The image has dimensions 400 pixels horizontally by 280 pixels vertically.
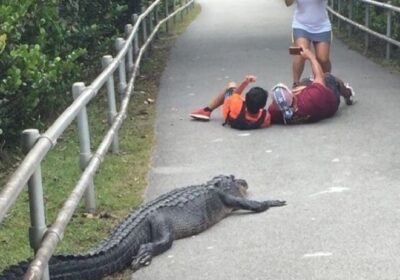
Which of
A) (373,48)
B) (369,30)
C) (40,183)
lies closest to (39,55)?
(40,183)

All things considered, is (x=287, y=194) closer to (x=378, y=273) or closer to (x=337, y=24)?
(x=378, y=273)

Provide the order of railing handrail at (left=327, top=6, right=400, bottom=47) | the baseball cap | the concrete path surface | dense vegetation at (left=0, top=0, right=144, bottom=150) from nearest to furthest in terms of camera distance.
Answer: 1. the concrete path surface
2. dense vegetation at (left=0, top=0, right=144, bottom=150)
3. the baseball cap
4. railing handrail at (left=327, top=6, right=400, bottom=47)

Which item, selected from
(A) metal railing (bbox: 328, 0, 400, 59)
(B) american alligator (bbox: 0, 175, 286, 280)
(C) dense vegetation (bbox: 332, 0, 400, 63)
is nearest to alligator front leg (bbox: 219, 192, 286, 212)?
(B) american alligator (bbox: 0, 175, 286, 280)

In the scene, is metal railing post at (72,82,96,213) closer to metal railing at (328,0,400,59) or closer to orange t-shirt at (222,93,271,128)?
orange t-shirt at (222,93,271,128)

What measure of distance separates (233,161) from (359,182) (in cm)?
131

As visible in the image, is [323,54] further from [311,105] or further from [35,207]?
[35,207]

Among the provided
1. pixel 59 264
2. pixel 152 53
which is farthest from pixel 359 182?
pixel 152 53

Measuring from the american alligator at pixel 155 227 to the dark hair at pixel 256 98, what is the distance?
199cm

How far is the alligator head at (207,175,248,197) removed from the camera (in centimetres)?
603

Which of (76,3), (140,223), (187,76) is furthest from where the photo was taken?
(187,76)

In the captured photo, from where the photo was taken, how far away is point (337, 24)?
1877cm

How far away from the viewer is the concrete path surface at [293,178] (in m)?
4.93

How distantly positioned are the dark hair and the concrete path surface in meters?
0.28

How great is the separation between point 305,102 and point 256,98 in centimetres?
61
